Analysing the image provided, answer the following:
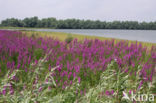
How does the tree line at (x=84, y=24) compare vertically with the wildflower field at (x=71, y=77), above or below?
above

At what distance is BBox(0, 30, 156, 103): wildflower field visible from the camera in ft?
5.43

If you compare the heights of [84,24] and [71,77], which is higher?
[84,24]

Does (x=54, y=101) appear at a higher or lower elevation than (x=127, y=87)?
lower

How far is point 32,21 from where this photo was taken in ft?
235

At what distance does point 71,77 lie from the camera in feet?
15.0

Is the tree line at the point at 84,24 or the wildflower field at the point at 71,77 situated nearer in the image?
the wildflower field at the point at 71,77

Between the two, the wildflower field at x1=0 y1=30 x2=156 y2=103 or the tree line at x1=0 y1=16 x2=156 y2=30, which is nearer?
the wildflower field at x1=0 y1=30 x2=156 y2=103

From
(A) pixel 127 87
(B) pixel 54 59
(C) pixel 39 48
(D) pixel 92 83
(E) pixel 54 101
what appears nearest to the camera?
(A) pixel 127 87

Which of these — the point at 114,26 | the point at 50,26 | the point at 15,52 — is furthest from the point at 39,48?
the point at 50,26

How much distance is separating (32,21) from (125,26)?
37.0 meters

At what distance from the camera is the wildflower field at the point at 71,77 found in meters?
1.65

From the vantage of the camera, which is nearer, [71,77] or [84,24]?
[71,77]

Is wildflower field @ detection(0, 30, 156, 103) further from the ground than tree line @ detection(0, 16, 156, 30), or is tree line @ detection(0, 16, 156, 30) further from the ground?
tree line @ detection(0, 16, 156, 30)

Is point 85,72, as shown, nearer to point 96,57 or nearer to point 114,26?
point 96,57
